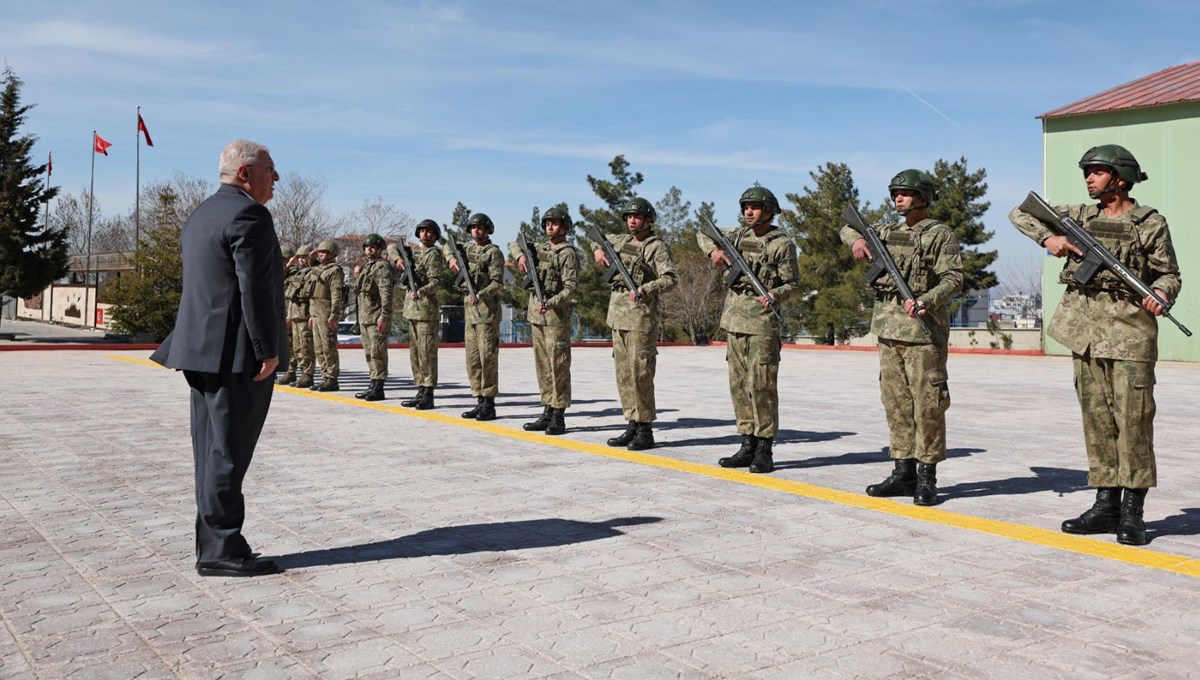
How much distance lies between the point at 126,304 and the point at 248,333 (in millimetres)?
29516

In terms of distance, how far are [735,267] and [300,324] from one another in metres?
9.09

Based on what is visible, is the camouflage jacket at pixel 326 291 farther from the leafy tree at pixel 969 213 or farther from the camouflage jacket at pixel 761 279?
the leafy tree at pixel 969 213

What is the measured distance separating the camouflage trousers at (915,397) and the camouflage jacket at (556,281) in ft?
12.9

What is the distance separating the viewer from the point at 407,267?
40.8 feet

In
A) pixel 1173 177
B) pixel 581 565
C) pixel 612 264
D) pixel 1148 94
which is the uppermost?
pixel 1148 94

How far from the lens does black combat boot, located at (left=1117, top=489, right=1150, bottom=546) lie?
17.9 ft

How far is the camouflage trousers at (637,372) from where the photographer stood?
29.6ft

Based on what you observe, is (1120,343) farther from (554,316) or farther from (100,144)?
(100,144)

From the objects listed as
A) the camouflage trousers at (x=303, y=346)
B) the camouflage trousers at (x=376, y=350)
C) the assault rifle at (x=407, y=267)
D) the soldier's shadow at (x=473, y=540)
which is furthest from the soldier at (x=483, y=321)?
the soldier's shadow at (x=473, y=540)

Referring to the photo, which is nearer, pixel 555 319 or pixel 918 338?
pixel 918 338

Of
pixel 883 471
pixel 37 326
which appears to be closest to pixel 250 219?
pixel 883 471

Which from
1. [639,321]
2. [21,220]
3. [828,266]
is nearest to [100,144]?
[21,220]

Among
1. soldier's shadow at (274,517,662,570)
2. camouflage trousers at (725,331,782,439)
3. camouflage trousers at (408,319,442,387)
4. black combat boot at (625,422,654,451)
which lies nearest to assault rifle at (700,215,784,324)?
camouflage trousers at (725,331,782,439)

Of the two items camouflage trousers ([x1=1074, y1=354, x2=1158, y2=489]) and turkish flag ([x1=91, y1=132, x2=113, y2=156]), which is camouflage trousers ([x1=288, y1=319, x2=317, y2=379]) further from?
turkish flag ([x1=91, y1=132, x2=113, y2=156])
